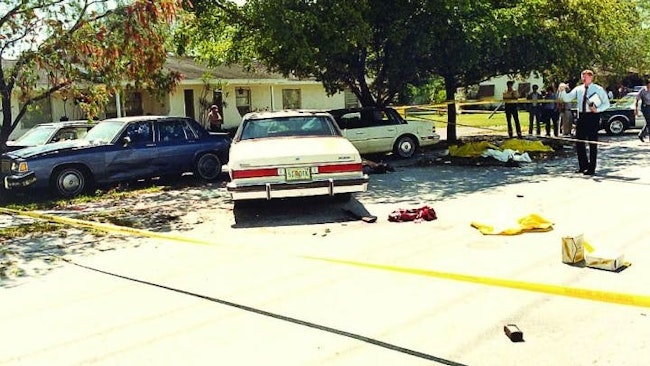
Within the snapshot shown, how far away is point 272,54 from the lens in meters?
16.5

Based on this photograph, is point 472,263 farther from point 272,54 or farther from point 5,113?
point 272,54

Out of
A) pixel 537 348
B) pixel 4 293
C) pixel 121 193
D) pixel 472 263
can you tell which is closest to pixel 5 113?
pixel 121 193

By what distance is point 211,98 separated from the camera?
96.1ft

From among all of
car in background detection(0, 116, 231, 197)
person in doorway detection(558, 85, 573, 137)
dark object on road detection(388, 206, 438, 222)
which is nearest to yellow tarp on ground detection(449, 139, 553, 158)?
person in doorway detection(558, 85, 573, 137)

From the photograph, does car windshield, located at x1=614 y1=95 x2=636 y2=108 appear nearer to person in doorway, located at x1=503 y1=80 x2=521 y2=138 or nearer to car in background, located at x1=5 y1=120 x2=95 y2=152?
person in doorway, located at x1=503 y1=80 x2=521 y2=138

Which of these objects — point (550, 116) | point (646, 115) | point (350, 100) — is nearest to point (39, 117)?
point (550, 116)

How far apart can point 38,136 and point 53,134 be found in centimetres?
58

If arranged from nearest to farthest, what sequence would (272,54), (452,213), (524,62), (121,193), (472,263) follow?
(472,263), (452,213), (121,193), (272,54), (524,62)

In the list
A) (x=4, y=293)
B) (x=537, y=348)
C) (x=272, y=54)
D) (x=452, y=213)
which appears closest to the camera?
(x=537, y=348)

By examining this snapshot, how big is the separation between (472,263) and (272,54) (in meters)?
11.4

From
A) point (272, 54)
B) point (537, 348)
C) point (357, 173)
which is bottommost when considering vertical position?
point (537, 348)

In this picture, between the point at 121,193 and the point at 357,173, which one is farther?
the point at 121,193

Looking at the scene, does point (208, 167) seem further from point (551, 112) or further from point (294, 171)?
point (551, 112)

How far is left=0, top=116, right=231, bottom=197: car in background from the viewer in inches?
459
